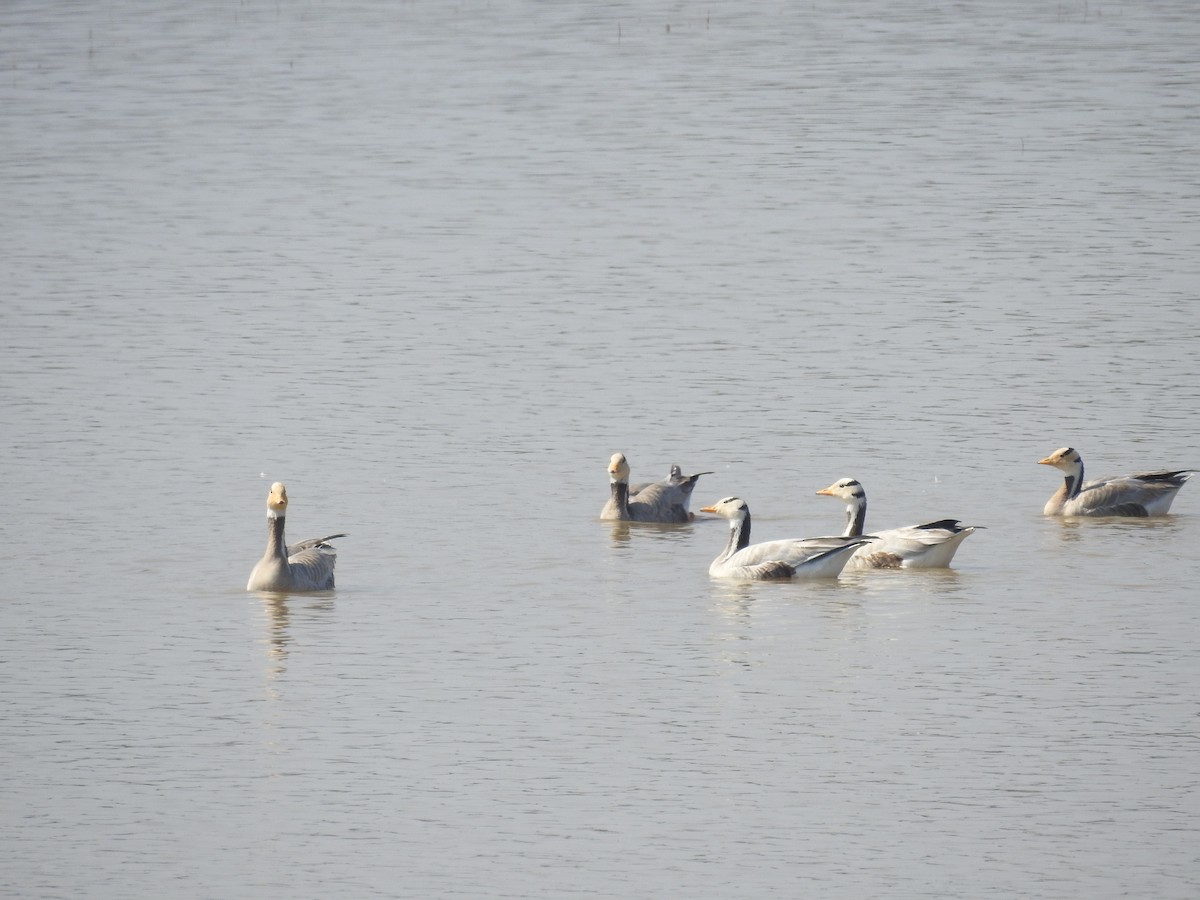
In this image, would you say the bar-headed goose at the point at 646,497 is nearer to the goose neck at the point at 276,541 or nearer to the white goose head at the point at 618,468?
the white goose head at the point at 618,468

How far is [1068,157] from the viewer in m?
39.0

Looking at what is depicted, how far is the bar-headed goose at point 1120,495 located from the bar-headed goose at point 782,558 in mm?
2777

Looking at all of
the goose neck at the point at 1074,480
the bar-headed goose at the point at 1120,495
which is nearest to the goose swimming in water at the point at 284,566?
the bar-headed goose at the point at 1120,495

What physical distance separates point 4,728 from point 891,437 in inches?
438

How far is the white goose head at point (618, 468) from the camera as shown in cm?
2059

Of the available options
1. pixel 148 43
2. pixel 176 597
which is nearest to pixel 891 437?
pixel 176 597

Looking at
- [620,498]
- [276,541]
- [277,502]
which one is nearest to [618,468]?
[620,498]

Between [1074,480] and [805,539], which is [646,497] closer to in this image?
[805,539]

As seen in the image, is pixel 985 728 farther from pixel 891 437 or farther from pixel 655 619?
pixel 891 437

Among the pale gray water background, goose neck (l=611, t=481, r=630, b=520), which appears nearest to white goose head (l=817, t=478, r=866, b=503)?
the pale gray water background

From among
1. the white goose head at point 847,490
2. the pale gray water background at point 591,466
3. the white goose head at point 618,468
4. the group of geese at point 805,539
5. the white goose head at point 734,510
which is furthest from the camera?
the white goose head at point 618,468

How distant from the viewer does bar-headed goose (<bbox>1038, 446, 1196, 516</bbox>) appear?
67.1 ft

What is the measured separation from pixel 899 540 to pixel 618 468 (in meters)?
2.91

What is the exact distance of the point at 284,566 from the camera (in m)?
18.0
